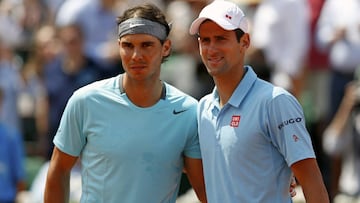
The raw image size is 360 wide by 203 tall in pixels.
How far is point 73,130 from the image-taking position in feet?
21.9

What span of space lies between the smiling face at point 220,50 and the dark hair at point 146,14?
1.26 ft

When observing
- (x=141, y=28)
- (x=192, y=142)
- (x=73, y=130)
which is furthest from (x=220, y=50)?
(x=73, y=130)

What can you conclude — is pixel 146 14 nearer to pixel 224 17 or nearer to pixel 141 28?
pixel 141 28

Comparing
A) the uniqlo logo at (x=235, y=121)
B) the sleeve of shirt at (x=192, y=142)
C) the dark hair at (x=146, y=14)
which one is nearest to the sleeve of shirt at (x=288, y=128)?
the uniqlo logo at (x=235, y=121)

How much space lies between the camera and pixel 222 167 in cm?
628

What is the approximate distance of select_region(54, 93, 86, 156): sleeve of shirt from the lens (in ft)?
21.9

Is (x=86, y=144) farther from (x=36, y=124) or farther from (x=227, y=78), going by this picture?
(x=36, y=124)

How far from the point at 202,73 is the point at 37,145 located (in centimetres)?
326

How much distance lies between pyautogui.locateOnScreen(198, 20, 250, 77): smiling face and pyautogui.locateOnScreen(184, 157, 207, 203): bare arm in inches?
25.4

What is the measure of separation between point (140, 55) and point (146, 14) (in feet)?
0.98

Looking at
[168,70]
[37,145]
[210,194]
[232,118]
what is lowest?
[37,145]

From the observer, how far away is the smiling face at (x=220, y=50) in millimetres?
6293

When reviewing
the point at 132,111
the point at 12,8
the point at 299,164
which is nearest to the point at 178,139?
the point at 132,111

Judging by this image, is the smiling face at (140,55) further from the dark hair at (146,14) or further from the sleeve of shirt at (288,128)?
the sleeve of shirt at (288,128)
